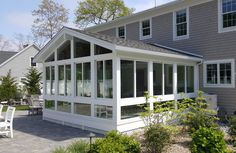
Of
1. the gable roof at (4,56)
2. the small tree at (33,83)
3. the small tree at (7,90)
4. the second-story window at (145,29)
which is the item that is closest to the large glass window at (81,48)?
the second-story window at (145,29)

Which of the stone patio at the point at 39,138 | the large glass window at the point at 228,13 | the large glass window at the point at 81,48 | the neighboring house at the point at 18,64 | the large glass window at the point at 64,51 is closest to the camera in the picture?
the stone patio at the point at 39,138

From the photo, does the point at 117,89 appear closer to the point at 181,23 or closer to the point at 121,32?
the point at 181,23

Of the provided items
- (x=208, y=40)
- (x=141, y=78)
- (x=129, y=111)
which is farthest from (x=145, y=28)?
(x=129, y=111)

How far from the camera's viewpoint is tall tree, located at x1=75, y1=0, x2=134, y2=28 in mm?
39812

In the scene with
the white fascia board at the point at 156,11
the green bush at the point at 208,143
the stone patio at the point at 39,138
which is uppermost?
the white fascia board at the point at 156,11

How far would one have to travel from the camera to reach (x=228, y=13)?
39.4 ft

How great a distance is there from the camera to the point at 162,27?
49.2ft

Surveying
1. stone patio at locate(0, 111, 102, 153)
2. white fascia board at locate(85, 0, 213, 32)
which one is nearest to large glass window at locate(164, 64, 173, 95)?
stone patio at locate(0, 111, 102, 153)

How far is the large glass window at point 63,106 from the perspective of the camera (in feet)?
37.4

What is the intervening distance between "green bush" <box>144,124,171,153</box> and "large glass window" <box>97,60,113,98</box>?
127 inches

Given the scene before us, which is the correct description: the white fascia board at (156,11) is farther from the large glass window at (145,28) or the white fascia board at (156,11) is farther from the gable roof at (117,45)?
the gable roof at (117,45)

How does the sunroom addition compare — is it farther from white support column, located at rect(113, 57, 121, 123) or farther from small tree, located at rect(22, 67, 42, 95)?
small tree, located at rect(22, 67, 42, 95)

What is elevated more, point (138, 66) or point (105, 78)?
point (138, 66)

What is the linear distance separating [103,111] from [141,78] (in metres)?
2.00
